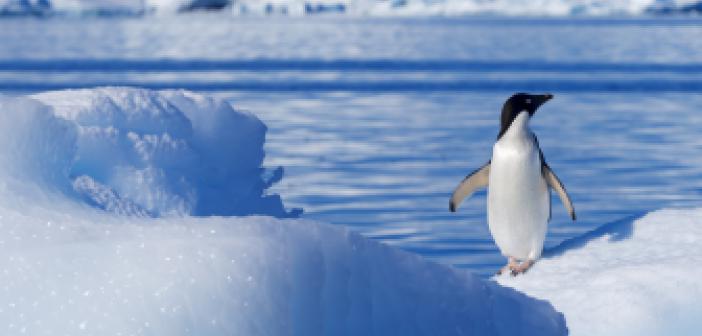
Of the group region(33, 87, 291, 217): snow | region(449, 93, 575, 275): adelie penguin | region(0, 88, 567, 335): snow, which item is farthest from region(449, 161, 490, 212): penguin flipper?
region(0, 88, 567, 335): snow

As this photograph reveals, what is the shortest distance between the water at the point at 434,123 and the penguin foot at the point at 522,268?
112 centimetres

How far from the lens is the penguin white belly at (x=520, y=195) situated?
15.4ft

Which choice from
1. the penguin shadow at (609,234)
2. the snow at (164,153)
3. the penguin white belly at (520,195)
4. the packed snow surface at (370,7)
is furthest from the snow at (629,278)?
the packed snow surface at (370,7)

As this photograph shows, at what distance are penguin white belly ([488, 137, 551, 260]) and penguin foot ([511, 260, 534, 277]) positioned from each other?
0.17 metres

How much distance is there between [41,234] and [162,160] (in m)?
1.95

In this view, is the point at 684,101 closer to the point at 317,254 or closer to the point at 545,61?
the point at 317,254

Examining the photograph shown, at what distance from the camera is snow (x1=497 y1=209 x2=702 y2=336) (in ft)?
11.7

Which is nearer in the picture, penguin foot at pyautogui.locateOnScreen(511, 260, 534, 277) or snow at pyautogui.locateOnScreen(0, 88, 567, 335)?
snow at pyautogui.locateOnScreen(0, 88, 567, 335)

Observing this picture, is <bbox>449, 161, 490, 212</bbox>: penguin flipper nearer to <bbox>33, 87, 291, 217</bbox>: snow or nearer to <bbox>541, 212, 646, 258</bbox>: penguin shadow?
<bbox>541, 212, 646, 258</bbox>: penguin shadow

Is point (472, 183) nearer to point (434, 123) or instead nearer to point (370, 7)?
point (434, 123)

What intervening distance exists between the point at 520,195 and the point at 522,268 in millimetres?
408

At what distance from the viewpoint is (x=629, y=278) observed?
147 inches

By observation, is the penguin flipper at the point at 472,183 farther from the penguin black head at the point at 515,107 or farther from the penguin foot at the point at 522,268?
the penguin foot at the point at 522,268

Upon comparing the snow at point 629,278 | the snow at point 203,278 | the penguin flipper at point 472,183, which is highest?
the snow at point 203,278
